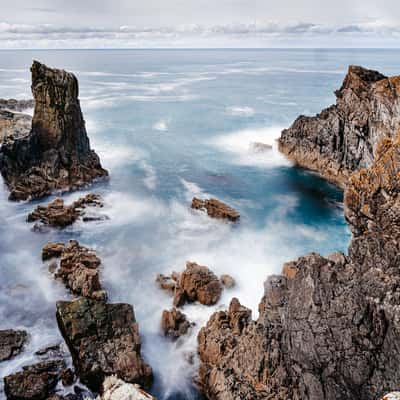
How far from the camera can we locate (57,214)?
25.2 m

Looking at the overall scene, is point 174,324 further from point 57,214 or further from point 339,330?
point 57,214

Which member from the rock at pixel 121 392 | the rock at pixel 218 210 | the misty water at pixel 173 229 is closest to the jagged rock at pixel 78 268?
the misty water at pixel 173 229

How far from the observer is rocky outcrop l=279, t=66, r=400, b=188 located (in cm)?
2842

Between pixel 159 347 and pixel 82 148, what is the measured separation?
22.3 m

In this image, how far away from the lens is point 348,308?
1156 cm

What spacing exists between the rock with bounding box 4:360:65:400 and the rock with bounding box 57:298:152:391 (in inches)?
37.6

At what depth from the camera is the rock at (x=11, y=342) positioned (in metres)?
14.7

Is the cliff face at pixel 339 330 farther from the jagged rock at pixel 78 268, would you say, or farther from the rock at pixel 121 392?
the rock at pixel 121 392

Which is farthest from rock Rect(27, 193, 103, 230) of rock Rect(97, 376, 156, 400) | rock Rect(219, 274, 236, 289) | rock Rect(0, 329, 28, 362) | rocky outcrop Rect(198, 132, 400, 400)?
rock Rect(97, 376, 156, 400)

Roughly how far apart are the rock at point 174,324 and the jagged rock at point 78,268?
11.2ft

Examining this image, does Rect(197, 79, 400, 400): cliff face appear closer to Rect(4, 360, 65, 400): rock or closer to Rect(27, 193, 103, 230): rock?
Rect(4, 360, 65, 400): rock

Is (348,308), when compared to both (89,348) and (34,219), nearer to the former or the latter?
(89,348)

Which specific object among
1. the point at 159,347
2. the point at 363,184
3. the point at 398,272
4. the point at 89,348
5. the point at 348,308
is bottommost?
the point at 159,347

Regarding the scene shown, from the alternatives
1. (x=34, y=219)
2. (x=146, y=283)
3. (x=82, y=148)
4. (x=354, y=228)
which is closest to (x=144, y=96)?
(x=82, y=148)
